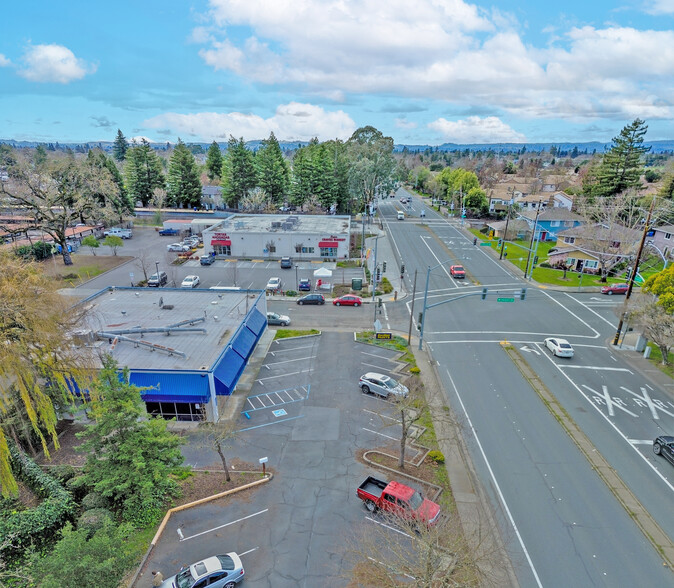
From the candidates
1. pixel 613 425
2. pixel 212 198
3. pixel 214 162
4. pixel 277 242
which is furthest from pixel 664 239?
pixel 214 162

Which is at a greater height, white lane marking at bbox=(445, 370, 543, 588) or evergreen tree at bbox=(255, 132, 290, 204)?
evergreen tree at bbox=(255, 132, 290, 204)

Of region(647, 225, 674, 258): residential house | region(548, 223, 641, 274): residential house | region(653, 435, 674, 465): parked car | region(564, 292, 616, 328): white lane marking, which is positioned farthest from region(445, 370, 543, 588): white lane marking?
region(647, 225, 674, 258): residential house

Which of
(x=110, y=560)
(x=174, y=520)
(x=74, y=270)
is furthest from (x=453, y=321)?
(x=74, y=270)

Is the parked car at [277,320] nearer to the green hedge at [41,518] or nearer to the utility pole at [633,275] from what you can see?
the green hedge at [41,518]

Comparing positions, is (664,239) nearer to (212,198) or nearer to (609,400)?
(609,400)

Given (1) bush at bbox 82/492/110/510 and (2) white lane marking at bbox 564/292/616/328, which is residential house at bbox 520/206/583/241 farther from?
(1) bush at bbox 82/492/110/510

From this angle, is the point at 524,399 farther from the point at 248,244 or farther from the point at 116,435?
the point at 248,244
